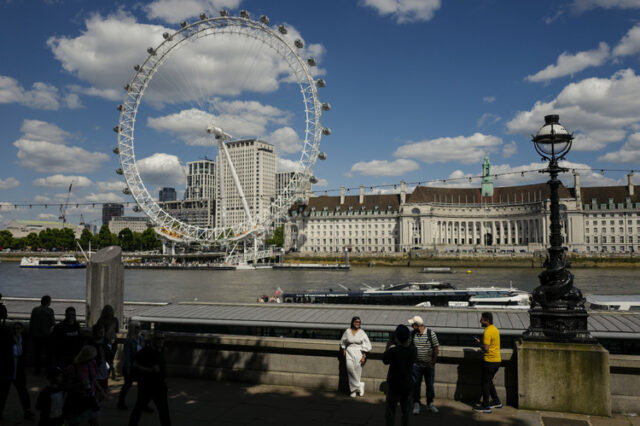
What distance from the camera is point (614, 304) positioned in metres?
22.7

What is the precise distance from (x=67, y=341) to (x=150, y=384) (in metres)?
2.02

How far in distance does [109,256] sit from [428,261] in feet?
295

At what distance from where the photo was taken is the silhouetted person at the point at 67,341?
279 inches

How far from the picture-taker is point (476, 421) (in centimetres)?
640

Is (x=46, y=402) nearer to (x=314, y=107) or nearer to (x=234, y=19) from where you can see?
(x=234, y=19)

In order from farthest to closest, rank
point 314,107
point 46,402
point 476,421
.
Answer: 1. point 314,107
2. point 476,421
3. point 46,402

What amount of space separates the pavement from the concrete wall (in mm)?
172

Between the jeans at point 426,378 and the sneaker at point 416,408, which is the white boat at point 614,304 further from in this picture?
the sneaker at point 416,408

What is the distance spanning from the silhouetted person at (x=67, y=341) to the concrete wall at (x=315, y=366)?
1.55 metres

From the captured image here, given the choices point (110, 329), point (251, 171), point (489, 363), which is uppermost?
point (251, 171)

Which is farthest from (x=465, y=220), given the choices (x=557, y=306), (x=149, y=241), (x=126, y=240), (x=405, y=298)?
(x=557, y=306)

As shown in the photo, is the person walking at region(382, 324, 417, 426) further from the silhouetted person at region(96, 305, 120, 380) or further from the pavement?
the silhouetted person at region(96, 305, 120, 380)

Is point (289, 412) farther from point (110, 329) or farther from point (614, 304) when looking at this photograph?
point (614, 304)

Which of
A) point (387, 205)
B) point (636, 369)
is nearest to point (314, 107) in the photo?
point (636, 369)
